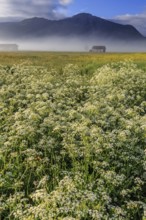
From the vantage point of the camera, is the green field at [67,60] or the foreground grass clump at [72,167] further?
the green field at [67,60]

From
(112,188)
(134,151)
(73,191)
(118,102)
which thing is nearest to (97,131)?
(134,151)

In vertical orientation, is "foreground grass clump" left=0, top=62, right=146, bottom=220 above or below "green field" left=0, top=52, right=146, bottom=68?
above

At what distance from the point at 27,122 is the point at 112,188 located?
3950 millimetres

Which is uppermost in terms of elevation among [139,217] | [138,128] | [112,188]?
[138,128]

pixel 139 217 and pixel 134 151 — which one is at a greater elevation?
pixel 134 151

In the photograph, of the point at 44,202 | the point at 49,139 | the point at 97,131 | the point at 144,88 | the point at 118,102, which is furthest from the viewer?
the point at 144,88

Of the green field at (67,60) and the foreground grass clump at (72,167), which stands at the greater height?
the foreground grass clump at (72,167)

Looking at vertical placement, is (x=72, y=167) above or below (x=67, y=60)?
above

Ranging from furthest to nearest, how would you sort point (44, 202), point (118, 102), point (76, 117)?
1. point (118, 102)
2. point (76, 117)
3. point (44, 202)

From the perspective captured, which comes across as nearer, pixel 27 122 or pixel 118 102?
pixel 27 122

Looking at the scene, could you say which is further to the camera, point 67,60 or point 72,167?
point 67,60

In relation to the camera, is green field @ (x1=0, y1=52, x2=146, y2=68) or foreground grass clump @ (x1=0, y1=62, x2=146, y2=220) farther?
green field @ (x1=0, y1=52, x2=146, y2=68)

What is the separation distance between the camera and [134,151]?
472 inches

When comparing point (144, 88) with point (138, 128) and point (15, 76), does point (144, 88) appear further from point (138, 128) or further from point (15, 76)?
point (138, 128)
